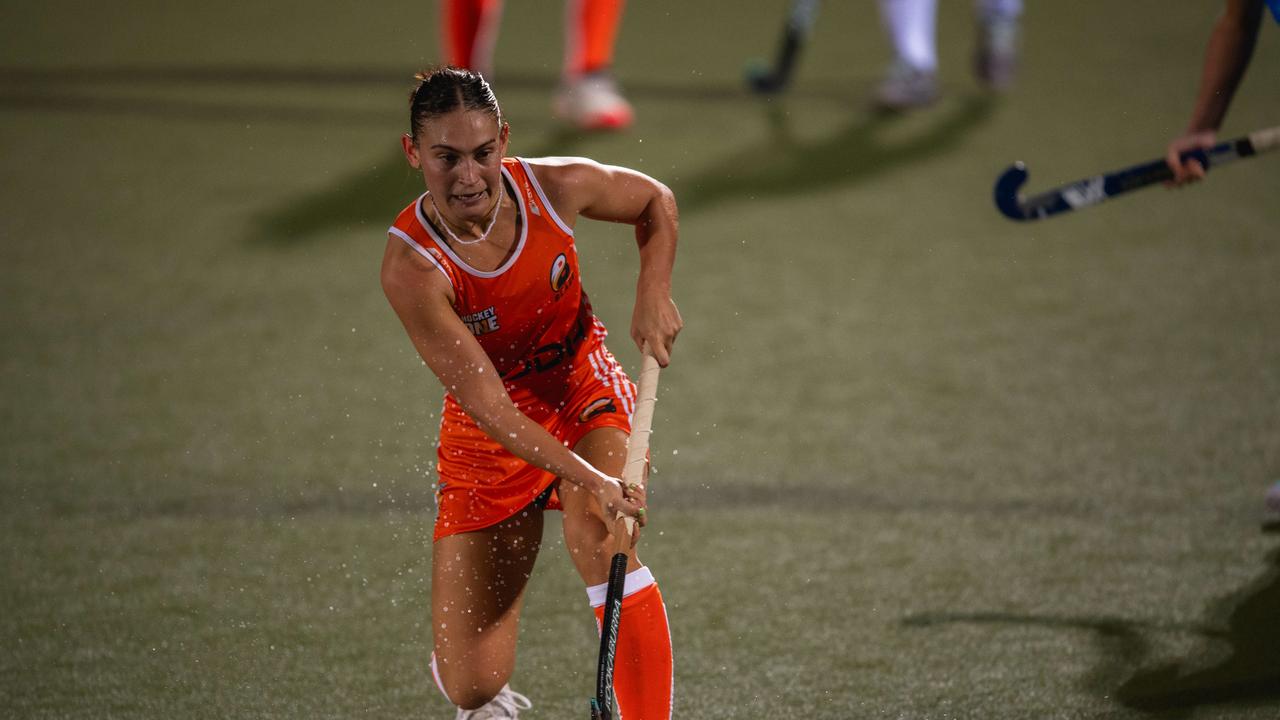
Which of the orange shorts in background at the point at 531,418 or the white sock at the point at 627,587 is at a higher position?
the orange shorts in background at the point at 531,418

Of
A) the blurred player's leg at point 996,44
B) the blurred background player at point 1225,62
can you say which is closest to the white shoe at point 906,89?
the blurred player's leg at point 996,44

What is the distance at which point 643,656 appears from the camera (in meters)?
2.18

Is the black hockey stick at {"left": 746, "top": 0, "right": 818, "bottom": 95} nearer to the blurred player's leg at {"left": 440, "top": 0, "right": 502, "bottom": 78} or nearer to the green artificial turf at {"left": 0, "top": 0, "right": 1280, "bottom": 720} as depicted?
the green artificial turf at {"left": 0, "top": 0, "right": 1280, "bottom": 720}

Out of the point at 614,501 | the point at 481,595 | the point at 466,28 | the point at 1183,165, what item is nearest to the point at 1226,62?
the point at 1183,165

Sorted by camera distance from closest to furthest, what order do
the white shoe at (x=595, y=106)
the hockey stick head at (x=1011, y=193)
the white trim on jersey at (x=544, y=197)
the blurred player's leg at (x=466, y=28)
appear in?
1. the white trim on jersey at (x=544, y=197)
2. the hockey stick head at (x=1011, y=193)
3. the blurred player's leg at (x=466, y=28)
4. the white shoe at (x=595, y=106)

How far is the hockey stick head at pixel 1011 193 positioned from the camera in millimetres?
2781

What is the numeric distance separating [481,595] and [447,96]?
2.64 ft

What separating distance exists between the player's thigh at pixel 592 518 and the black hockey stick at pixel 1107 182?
980mm

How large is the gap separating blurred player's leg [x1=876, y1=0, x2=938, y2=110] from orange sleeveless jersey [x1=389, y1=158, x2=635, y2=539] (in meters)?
3.73

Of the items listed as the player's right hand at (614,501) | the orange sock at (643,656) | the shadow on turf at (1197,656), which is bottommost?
the shadow on turf at (1197,656)

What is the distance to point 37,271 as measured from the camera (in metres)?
4.68

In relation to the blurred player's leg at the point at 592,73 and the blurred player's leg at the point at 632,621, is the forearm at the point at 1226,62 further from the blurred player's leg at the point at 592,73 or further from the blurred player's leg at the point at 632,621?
the blurred player's leg at the point at 592,73

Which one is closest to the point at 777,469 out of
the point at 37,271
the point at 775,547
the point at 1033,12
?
the point at 775,547

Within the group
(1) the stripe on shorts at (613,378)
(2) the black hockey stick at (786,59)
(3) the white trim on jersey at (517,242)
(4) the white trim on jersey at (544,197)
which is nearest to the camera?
(3) the white trim on jersey at (517,242)
